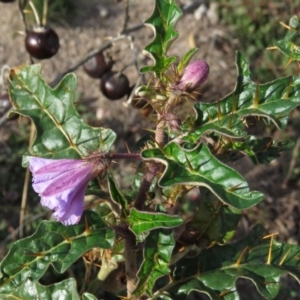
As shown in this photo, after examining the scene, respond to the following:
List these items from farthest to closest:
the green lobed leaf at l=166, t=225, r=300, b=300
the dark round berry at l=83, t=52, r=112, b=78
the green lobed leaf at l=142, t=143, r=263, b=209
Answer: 1. the dark round berry at l=83, t=52, r=112, b=78
2. the green lobed leaf at l=166, t=225, r=300, b=300
3. the green lobed leaf at l=142, t=143, r=263, b=209

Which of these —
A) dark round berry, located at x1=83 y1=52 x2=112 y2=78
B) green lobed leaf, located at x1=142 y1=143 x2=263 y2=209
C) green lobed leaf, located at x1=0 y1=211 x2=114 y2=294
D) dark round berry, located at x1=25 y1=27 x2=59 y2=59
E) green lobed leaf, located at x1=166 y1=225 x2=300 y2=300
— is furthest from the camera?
dark round berry, located at x1=83 y1=52 x2=112 y2=78

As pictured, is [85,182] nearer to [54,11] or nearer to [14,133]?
[14,133]

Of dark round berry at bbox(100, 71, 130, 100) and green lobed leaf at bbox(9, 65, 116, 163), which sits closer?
green lobed leaf at bbox(9, 65, 116, 163)

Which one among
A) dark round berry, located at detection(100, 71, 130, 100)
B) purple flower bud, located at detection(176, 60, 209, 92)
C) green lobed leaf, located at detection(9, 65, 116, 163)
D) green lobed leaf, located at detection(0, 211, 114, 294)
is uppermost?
purple flower bud, located at detection(176, 60, 209, 92)

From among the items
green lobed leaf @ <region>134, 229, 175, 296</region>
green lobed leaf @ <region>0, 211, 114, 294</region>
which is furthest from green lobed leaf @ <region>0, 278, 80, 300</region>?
green lobed leaf @ <region>134, 229, 175, 296</region>

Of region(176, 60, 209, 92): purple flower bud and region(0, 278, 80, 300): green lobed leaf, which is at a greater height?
region(176, 60, 209, 92): purple flower bud

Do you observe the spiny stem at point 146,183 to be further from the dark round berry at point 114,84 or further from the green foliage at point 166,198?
the dark round berry at point 114,84

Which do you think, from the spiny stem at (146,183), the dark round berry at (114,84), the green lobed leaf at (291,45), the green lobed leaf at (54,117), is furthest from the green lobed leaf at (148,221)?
the dark round berry at (114,84)

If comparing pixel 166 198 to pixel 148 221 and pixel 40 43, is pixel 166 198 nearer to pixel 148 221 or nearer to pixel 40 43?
pixel 148 221

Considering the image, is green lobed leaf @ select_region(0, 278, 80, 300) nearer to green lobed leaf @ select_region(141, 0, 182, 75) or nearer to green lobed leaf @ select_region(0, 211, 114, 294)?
green lobed leaf @ select_region(0, 211, 114, 294)
